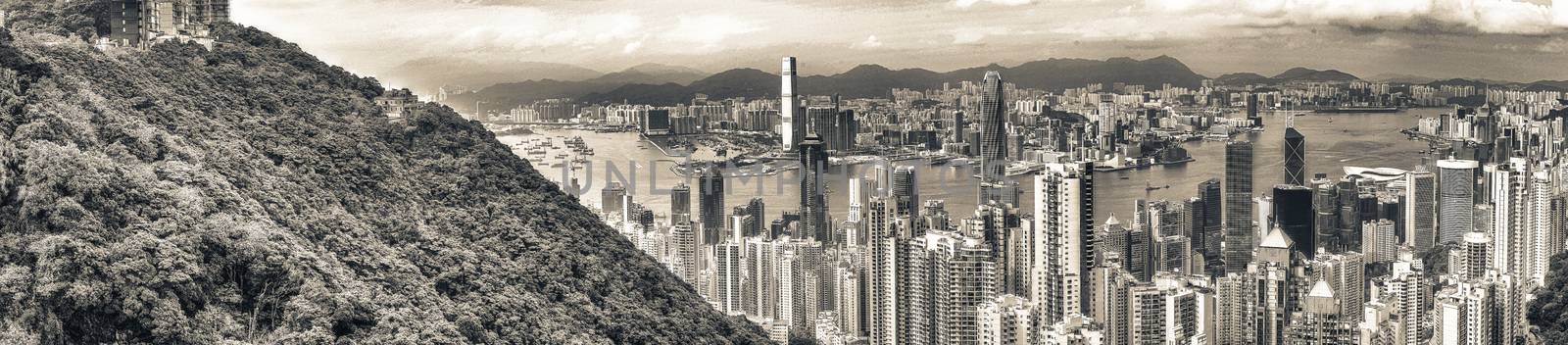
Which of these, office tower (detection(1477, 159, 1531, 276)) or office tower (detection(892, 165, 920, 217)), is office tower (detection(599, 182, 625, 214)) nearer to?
office tower (detection(892, 165, 920, 217))

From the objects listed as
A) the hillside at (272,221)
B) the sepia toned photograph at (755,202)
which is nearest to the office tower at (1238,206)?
the sepia toned photograph at (755,202)

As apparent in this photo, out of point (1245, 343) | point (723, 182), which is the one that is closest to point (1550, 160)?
point (1245, 343)

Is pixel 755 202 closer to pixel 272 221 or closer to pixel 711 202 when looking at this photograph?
pixel 711 202

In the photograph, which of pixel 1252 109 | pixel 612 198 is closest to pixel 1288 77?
pixel 1252 109

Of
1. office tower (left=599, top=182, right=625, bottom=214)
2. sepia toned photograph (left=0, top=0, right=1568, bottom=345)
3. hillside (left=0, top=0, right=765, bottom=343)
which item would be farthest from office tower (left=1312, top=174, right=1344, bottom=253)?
hillside (left=0, top=0, right=765, bottom=343)

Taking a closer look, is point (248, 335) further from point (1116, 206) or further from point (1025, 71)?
point (1025, 71)
